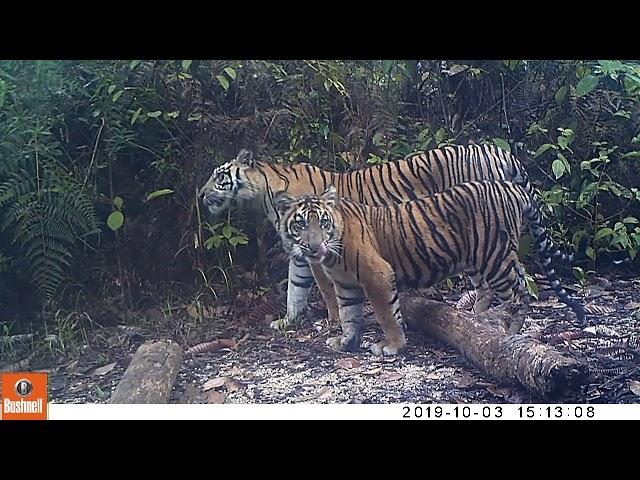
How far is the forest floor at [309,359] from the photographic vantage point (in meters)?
4.32

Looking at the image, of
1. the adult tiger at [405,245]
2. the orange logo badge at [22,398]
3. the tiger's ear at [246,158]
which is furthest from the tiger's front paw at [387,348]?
the orange logo badge at [22,398]

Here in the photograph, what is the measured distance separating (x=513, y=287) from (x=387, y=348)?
0.66 meters

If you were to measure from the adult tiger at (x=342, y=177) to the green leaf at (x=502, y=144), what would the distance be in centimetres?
2

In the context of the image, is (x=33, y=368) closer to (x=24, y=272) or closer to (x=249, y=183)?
(x=24, y=272)

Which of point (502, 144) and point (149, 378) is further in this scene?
point (502, 144)

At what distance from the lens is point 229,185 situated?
441 centimetres

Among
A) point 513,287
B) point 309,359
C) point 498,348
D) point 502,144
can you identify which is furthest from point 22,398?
point 502,144

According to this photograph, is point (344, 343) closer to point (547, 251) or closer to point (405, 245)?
point (405, 245)

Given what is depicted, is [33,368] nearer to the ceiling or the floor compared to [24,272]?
nearer to the floor

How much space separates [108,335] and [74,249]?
43 cm

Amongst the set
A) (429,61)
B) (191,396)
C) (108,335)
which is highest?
(429,61)

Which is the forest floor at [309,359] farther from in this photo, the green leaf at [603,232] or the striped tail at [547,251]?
the green leaf at [603,232]

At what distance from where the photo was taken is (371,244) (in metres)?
4.38

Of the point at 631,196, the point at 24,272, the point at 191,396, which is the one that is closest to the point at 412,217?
the point at 631,196
